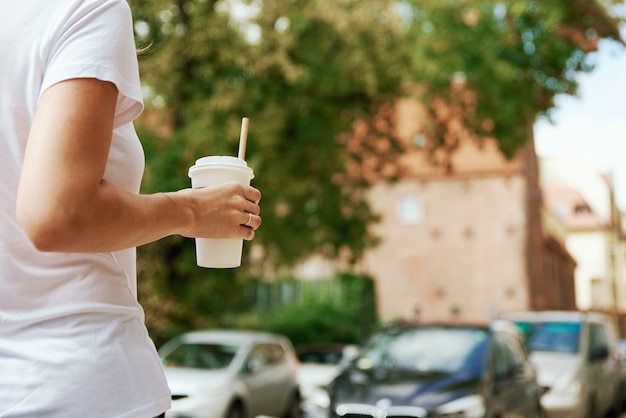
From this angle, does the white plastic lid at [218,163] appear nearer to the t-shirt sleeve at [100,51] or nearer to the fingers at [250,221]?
the fingers at [250,221]

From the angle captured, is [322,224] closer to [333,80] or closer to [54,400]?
[333,80]

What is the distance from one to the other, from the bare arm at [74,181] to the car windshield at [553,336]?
516 inches

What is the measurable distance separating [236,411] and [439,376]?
15.4ft

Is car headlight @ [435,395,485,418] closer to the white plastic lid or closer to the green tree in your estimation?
the white plastic lid

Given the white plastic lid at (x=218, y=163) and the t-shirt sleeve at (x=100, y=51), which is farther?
the white plastic lid at (x=218, y=163)

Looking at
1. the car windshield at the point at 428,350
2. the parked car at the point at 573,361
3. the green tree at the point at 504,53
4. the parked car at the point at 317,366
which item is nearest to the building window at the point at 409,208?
the parked car at the point at 317,366

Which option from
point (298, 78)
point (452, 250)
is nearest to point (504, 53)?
point (298, 78)

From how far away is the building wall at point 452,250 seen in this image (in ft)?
135

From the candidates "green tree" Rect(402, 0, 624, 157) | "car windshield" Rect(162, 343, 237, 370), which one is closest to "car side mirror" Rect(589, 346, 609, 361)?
"green tree" Rect(402, 0, 624, 157)

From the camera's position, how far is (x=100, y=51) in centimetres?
128

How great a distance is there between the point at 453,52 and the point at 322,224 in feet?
16.2

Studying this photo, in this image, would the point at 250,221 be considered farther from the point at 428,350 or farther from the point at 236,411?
the point at 236,411

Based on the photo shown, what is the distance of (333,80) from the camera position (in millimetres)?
17281

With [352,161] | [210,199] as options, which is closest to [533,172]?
[352,161]
